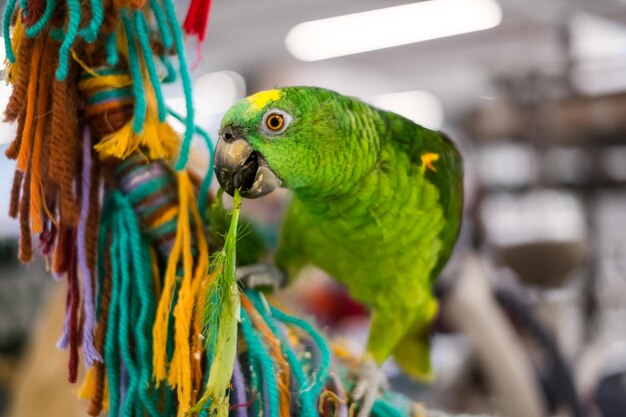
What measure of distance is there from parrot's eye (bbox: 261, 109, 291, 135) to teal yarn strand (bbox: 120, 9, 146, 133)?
82 mm

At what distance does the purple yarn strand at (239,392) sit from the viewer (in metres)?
0.37

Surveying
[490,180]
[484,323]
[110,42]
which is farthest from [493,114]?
[110,42]

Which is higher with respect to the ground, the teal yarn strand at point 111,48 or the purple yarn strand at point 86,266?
the teal yarn strand at point 111,48

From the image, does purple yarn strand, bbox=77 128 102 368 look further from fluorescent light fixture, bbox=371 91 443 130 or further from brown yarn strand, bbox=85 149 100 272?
fluorescent light fixture, bbox=371 91 443 130

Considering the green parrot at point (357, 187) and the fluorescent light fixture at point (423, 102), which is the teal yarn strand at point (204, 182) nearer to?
the green parrot at point (357, 187)

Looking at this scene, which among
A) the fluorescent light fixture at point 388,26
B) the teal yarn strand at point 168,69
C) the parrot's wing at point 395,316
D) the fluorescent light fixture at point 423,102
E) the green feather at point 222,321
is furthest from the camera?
the fluorescent light fixture at point 423,102

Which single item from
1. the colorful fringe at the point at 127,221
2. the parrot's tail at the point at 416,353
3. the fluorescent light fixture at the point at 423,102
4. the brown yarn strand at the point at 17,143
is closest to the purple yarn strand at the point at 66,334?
the colorful fringe at the point at 127,221

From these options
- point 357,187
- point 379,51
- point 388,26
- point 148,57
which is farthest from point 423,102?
point 148,57

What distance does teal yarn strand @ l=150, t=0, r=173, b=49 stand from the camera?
1.28ft

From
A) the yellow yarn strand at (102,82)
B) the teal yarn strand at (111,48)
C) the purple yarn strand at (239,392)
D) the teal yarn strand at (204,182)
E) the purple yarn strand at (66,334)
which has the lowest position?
the purple yarn strand at (239,392)

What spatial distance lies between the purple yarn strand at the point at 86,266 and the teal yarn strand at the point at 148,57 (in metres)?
0.06

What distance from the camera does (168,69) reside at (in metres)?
0.43

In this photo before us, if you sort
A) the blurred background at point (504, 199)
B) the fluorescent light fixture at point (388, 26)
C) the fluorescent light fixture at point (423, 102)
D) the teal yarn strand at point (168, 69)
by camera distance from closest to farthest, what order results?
the teal yarn strand at point (168, 69)
the blurred background at point (504, 199)
the fluorescent light fixture at point (388, 26)
the fluorescent light fixture at point (423, 102)

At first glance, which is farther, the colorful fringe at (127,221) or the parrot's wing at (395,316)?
the parrot's wing at (395,316)
